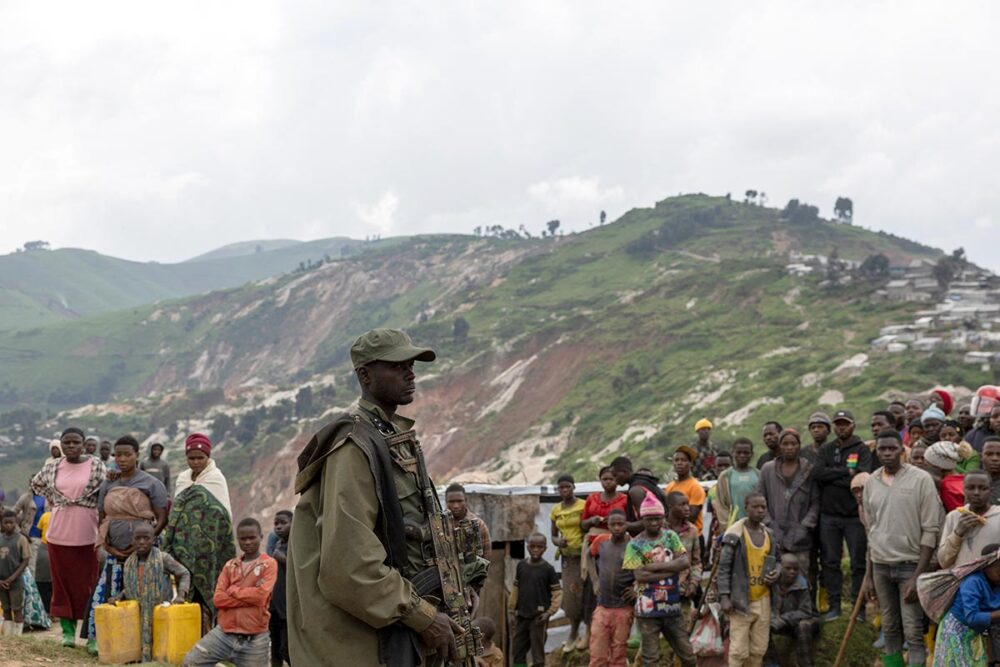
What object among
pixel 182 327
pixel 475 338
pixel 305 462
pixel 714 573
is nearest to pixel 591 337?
pixel 475 338

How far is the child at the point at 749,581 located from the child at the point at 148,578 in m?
4.17

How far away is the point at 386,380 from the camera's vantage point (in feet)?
12.8

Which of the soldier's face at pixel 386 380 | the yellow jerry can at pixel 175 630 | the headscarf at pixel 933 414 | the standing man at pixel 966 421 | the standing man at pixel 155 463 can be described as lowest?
the yellow jerry can at pixel 175 630

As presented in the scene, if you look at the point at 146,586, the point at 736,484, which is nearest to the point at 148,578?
the point at 146,586

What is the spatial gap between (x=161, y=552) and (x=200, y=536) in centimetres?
34

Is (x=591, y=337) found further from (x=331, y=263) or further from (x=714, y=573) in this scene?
(x=331, y=263)

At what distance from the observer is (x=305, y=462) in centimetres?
385

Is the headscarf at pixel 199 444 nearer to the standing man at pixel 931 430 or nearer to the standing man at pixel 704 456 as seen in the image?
the standing man at pixel 931 430

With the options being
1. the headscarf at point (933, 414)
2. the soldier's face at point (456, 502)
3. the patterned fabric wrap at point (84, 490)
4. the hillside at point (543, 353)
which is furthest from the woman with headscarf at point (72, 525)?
the hillside at point (543, 353)

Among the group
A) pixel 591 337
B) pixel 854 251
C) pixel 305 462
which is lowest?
pixel 305 462

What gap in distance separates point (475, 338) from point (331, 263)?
59.6 m

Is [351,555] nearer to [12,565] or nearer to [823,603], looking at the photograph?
[823,603]

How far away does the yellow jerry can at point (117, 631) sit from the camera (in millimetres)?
8250

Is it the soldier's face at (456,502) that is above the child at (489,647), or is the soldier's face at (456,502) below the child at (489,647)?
above
